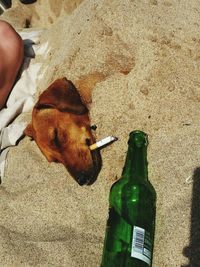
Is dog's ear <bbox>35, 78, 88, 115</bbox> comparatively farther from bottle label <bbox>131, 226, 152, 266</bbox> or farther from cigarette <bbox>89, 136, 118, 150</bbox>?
bottle label <bbox>131, 226, 152, 266</bbox>

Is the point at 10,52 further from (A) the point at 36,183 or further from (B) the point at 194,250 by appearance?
(B) the point at 194,250

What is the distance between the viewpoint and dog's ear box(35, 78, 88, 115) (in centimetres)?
214

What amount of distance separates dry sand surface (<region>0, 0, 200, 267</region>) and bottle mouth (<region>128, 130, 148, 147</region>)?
8 centimetres

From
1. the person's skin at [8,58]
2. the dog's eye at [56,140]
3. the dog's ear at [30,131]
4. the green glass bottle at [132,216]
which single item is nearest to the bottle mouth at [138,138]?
the green glass bottle at [132,216]

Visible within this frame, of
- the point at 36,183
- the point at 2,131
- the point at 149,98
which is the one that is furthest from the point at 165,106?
the point at 2,131

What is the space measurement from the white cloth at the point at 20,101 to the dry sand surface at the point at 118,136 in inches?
2.6

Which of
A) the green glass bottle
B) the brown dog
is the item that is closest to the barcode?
the green glass bottle

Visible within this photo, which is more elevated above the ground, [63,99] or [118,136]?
[63,99]

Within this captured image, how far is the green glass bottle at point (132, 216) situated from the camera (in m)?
1.81

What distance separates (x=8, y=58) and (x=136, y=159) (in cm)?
108

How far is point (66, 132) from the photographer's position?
2.09 meters

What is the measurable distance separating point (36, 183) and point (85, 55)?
0.69 meters

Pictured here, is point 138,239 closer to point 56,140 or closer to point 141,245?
point 141,245

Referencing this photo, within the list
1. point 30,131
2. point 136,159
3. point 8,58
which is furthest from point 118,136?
point 8,58
